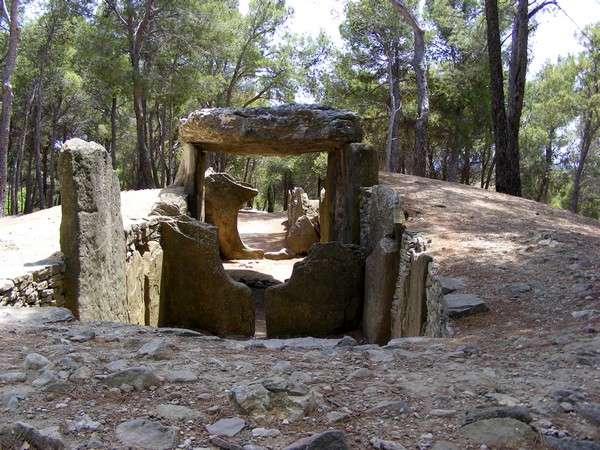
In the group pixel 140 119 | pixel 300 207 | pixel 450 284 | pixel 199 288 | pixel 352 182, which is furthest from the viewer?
pixel 140 119

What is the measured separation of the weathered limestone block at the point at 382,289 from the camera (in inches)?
293

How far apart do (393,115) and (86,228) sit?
14.5 meters

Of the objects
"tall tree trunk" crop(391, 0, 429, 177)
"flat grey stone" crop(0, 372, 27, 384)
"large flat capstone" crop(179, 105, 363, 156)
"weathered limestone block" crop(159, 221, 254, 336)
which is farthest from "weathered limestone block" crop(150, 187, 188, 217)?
"tall tree trunk" crop(391, 0, 429, 177)

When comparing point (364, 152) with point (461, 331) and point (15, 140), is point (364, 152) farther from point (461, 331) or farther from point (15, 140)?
point (15, 140)

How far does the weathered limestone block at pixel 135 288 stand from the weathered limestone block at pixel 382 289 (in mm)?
3073

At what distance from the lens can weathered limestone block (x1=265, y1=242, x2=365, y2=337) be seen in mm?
8523

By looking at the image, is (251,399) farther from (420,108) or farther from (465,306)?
(420,108)

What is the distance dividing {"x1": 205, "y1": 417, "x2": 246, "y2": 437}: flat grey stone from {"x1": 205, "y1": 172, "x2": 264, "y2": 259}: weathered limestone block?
11.2m

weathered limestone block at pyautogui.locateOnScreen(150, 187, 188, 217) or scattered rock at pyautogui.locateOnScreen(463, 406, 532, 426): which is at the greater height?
weathered limestone block at pyautogui.locateOnScreen(150, 187, 188, 217)

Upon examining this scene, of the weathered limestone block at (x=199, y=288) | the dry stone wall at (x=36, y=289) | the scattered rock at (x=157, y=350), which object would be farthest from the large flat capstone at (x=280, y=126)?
the scattered rock at (x=157, y=350)

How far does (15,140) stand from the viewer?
87.2 feet

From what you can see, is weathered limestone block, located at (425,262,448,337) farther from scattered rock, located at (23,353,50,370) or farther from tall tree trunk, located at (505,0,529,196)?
tall tree trunk, located at (505,0,529,196)

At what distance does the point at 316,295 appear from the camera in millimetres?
8547

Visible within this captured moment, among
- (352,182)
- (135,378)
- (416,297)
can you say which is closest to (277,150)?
(352,182)
